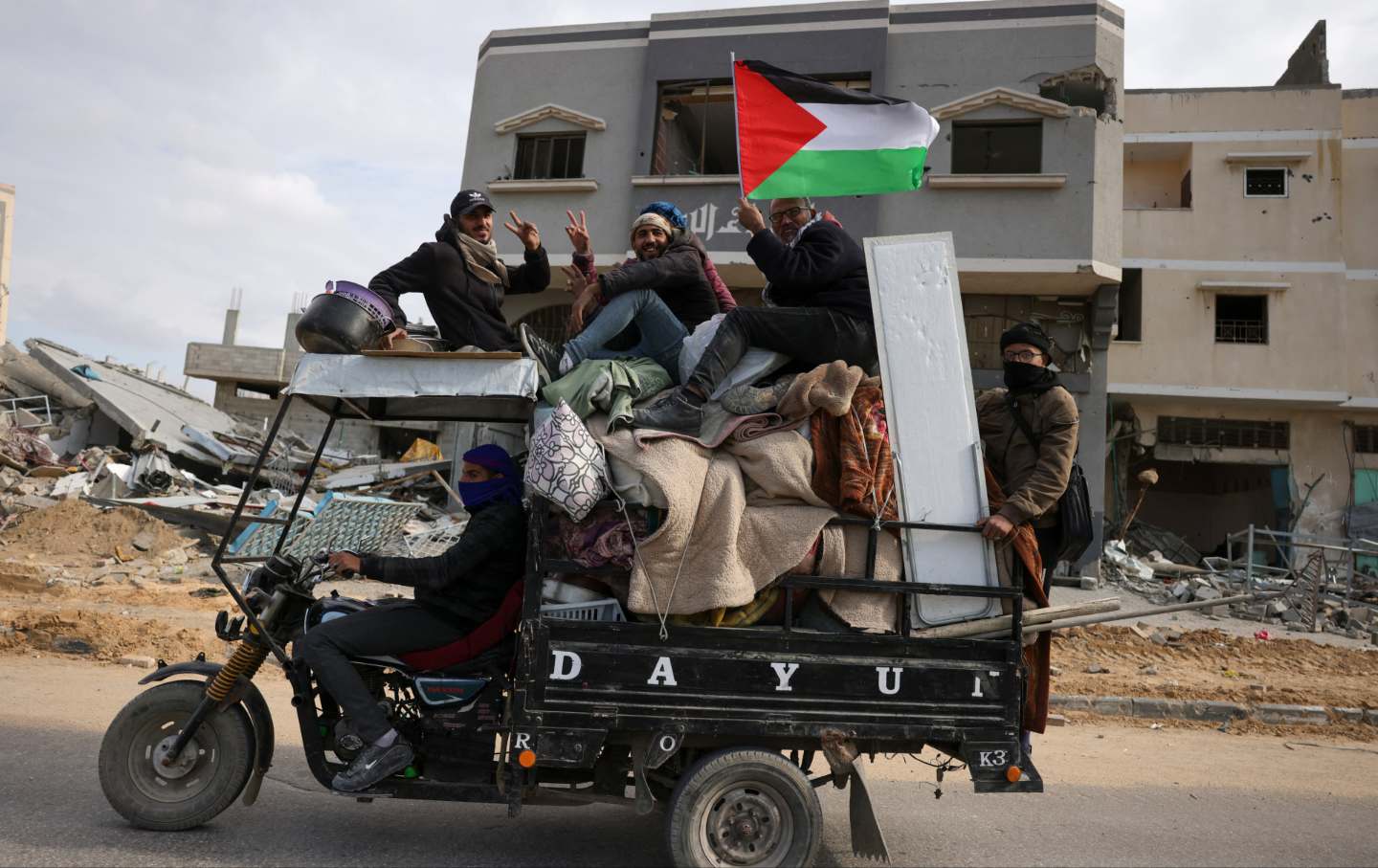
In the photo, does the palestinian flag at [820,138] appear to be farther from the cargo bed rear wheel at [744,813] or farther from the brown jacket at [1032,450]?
the cargo bed rear wheel at [744,813]

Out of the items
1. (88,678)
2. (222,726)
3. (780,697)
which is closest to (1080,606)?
(780,697)

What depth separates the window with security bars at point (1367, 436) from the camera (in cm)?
1927

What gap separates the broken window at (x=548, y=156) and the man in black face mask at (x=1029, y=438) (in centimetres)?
1196

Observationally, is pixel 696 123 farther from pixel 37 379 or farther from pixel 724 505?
pixel 37 379

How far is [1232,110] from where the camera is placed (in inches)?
769

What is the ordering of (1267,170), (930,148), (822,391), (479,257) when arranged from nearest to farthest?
1. (822,391)
2. (479,257)
3. (930,148)
4. (1267,170)

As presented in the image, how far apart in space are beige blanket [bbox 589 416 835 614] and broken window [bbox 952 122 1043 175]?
11.5 metres

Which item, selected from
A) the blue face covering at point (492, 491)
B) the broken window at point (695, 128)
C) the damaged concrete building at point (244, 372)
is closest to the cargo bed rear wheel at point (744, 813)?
the blue face covering at point (492, 491)

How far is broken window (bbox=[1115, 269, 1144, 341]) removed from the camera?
19.7 metres

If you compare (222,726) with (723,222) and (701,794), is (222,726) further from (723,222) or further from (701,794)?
(723,222)

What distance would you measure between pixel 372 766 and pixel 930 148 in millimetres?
12629

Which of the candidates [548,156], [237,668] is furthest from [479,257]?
[548,156]

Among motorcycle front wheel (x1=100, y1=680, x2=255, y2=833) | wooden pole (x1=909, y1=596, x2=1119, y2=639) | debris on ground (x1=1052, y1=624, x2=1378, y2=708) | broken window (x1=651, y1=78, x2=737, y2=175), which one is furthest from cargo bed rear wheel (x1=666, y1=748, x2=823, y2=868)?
broken window (x1=651, y1=78, x2=737, y2=175)

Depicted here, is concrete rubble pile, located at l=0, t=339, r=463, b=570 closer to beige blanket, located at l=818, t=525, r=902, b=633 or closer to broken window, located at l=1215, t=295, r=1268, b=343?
beige blanket, located at l=818, t=525, r=902, b=633
